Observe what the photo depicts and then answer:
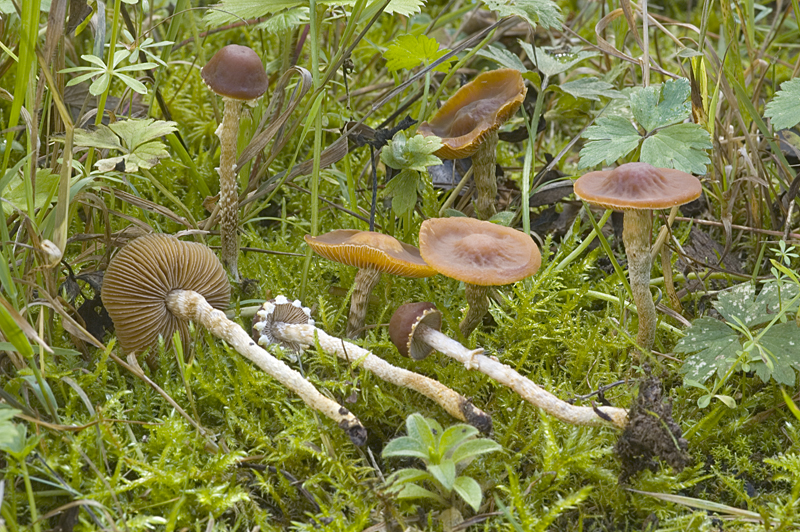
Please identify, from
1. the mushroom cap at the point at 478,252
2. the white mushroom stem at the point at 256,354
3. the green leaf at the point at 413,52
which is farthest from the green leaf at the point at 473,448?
the green leaf at the point at 413,52

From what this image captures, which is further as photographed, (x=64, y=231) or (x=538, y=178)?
(x=538, y=178)

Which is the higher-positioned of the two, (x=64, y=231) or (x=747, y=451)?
(x=64, y=231)

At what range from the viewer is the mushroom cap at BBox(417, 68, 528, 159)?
2477 millimetres

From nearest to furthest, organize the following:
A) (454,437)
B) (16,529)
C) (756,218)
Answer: (16,529) → (454,437) → (756,218)

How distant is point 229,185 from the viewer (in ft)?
8.18

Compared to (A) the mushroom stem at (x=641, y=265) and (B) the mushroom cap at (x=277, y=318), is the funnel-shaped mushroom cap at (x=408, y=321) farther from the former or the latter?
(A) the mushroom stem at (x=641, y=265)

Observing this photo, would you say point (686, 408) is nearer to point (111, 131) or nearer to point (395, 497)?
point (395, 497)

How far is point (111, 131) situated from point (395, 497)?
1600 millimetres

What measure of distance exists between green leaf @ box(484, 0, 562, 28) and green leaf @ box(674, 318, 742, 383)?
1277 mm

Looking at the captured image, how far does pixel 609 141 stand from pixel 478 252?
2.08 ft

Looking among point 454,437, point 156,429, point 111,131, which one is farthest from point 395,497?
point 111,131

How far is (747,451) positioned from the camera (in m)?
2.01

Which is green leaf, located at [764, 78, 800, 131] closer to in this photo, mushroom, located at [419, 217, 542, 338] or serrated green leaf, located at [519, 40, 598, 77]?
serrated green leaf, located at [519, 40, 598, 77]

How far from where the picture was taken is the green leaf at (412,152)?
237 centimetres
